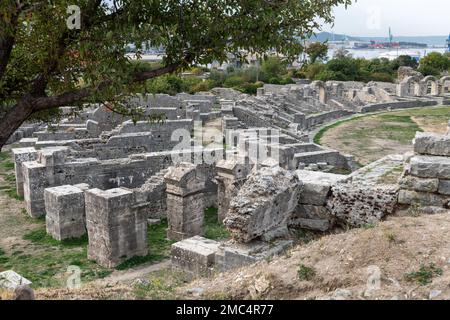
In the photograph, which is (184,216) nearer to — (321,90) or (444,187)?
(444,187)

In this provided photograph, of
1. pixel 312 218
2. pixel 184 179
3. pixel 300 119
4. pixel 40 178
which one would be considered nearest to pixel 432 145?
pixel 312 218

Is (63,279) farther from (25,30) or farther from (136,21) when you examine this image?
(136,21)

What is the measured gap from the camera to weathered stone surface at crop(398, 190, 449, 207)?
6878mm

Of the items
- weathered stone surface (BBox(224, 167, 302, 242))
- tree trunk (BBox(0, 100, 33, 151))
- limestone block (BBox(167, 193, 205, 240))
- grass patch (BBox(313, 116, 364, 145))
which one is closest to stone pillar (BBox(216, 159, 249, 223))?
limestone block (BBox(167, 193, 205, 240))

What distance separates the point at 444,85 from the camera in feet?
154

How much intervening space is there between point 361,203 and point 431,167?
3.56 ft

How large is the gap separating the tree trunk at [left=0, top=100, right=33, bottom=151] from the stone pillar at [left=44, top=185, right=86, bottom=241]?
490 centimetres

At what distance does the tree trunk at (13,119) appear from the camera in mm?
6059

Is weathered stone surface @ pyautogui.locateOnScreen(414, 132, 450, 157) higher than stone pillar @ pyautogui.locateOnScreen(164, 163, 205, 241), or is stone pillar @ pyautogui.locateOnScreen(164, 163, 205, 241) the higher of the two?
Result: weathered stone surface @ pyautogui.locateOnScreen(414, 132, 450, 157)

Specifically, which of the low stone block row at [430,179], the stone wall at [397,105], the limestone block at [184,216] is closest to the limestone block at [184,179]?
the limestone block at [184,216]

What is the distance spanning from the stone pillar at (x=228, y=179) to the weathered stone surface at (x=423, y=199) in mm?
5188

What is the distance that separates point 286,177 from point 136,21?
2.99 meters

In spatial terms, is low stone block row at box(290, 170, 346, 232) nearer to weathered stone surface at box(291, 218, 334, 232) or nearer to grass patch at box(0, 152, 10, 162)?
weathered stone surface at box(291, 218, 334, 232)

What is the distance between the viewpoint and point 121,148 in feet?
53.3
